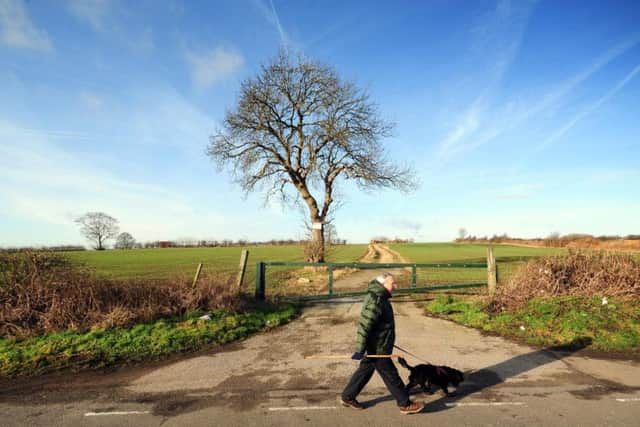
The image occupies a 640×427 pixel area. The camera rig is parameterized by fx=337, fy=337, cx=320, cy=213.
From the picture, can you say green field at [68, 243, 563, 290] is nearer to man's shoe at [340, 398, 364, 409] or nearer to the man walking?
man's shoe at [340, 398, 364, 409]

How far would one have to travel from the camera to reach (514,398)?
502 centimetres

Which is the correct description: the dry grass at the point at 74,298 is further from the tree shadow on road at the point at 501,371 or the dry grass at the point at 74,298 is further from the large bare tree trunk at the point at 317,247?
the large bare tree trunk at the point at 317,247

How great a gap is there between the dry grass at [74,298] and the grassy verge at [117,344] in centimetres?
38

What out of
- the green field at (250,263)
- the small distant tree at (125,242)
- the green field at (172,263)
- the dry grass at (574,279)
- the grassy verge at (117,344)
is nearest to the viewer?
the grassy verge at (117,344)

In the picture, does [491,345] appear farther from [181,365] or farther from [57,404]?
[57,404]

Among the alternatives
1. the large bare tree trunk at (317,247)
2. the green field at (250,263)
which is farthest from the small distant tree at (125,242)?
the large bare tree trunk at (317,247)

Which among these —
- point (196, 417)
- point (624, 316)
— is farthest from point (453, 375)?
point (624, 316)

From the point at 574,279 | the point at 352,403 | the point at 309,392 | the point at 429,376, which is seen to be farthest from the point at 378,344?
the point at 574,279

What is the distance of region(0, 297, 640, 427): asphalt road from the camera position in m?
4.48

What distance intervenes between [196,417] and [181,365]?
7.60ft

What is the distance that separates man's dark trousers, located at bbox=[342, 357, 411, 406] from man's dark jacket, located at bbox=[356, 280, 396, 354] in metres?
0.16

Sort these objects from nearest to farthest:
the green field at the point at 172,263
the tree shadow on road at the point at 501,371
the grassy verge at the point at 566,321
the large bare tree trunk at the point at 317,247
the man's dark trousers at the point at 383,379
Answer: the man's dark trousers at the point at 383,379 < the tree shadow on road at the point at 501,371 < the grassy verge at the point at 566,321 < the green field at the point at 172,263 < the large bare tree trunk at the point at 317,247

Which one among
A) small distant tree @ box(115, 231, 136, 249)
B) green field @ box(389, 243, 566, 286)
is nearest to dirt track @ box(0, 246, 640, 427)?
green field @ box(389, 243, 566, 286)

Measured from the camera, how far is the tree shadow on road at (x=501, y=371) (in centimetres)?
499
